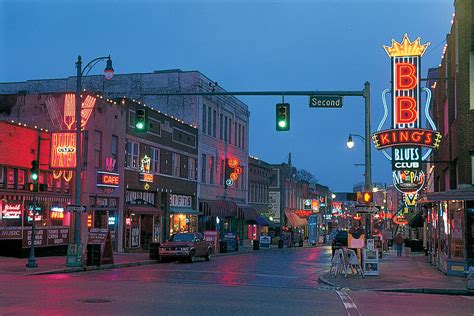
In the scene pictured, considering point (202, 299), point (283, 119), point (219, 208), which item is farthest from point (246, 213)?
point (202, 299)

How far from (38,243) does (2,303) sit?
58.8 feet

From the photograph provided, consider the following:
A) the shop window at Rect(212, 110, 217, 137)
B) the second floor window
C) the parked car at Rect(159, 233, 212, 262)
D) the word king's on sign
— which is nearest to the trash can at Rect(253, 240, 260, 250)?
the shop window at Rect(212, 110, 217, 137)

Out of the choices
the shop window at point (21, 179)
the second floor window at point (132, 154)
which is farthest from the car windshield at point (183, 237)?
the shop window at point (21, 179)

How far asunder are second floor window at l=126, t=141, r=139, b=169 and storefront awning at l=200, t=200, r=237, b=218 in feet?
40.1

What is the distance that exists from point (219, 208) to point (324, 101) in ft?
103

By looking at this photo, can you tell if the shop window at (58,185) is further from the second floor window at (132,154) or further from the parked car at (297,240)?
the parked car at (297,240)

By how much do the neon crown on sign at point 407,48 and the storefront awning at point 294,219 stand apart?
53.7 meters

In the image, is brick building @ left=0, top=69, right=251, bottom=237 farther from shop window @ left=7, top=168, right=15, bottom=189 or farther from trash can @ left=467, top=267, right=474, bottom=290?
trash can @ left=467, top=267, right=474, bottom=290

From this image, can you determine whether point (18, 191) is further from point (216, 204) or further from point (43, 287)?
point (216, 204)

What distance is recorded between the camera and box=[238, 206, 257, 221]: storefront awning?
56625 millimetres

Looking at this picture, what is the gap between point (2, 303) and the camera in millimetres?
13297

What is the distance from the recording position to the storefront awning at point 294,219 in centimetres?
8176

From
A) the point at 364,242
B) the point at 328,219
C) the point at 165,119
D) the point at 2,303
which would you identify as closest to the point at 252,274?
the point at 364,242

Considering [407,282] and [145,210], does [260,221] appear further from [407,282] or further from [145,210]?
[407,282]
